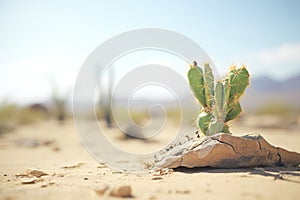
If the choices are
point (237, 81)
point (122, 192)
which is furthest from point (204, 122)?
point (122, 192)

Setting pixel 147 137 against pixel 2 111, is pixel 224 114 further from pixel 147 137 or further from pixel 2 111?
pixel 2 111

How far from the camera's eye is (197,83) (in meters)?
5.18

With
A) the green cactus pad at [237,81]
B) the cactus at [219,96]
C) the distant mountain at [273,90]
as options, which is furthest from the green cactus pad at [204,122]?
the distant mountain at [273,90]

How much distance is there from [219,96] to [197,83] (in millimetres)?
478

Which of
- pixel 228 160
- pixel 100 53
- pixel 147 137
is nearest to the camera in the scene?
pixel 228 160

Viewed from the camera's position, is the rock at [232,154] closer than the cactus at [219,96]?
Yes

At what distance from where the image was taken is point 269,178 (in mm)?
3547

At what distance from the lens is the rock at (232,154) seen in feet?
13.9

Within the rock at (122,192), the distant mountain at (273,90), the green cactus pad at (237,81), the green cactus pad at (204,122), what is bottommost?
the rock at (122,192)

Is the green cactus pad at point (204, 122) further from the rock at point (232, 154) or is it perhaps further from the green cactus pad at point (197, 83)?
the rock at point (232, 154)

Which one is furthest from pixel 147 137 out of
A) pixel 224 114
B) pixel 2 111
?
pixel 2 111

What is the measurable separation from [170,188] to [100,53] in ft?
12.2

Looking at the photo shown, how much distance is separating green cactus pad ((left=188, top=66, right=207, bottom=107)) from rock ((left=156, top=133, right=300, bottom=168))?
2.97ft

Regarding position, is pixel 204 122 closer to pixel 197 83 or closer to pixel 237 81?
pixel 197 83
